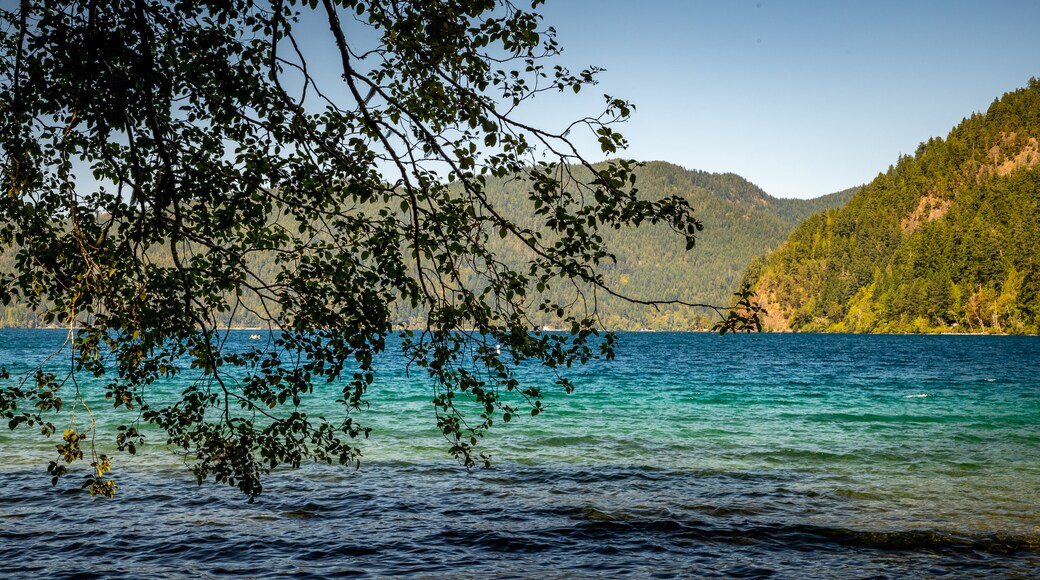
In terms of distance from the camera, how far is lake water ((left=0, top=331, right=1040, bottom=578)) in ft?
32.7

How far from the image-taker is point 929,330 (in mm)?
159375

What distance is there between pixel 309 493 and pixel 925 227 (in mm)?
193498

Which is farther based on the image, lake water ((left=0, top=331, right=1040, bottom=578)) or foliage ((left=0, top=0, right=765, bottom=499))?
lake water ((left=0, top=331, right=1040, bottom=578))

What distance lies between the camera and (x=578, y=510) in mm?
12820

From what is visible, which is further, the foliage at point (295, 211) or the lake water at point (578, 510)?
the lake water at point (578, 510)

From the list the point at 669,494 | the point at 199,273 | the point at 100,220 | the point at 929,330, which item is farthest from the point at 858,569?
the point at 929,330

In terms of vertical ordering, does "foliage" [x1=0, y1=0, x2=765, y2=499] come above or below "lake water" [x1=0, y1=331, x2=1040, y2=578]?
above

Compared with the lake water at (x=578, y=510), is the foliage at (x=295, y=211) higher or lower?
A: higher

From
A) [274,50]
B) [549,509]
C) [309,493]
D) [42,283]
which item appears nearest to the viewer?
[274,50]

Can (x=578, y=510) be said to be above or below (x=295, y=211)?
below

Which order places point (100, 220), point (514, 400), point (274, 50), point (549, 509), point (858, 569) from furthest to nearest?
point (514, 400) < point (549, 509) < point (858, 569) < point (100, 220) < point (274, 50)

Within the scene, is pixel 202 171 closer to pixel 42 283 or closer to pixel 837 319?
pixel 42 283

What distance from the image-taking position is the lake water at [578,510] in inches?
392

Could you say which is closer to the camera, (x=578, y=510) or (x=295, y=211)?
(x=295, y=211)
